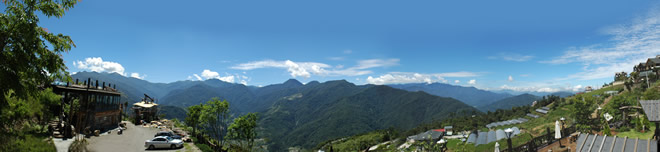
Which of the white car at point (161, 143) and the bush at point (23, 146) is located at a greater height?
the bush at point (23, 146)

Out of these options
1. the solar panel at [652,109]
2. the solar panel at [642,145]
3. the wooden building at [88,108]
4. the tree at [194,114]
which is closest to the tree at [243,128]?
the tree at [194,114]

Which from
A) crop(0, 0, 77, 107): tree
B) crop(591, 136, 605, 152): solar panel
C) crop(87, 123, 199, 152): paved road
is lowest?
crop(87, 123, 199, 152): paved road

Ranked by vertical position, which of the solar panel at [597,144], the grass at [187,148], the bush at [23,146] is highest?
the solar panel at [597,144]

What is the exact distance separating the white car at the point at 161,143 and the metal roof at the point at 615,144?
87.9ft

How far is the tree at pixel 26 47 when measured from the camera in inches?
236

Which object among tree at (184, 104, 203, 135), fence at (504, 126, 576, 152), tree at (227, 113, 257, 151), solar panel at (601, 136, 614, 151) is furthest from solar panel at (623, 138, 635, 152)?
tree at (184, 104, 203, 135)

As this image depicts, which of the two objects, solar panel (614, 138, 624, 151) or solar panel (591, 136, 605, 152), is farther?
solar panel (591, 136, 605, 152)

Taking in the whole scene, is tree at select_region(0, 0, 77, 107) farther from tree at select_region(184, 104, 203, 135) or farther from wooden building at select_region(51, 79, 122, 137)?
tree at select_region(184, 104, 203, 135)

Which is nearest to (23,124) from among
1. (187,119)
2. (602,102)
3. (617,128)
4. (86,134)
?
(86,134)

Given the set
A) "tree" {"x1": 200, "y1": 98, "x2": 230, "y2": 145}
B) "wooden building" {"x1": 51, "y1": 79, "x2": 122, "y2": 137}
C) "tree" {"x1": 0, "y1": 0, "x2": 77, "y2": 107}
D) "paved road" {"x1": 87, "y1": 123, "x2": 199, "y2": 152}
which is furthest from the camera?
"tree" {"x1": 200, "y1": 98, "x2": 230, "y2": 145}

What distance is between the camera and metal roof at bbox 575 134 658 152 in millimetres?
6589

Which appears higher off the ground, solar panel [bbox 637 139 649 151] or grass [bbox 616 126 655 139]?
solar panel [bbox 637 139 649 151]

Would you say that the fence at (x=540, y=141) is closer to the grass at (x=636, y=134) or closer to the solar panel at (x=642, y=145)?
the grass at (x=636, y=134)

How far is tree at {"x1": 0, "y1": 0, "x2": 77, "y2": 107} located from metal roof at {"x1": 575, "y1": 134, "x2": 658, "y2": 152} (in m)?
13.6
